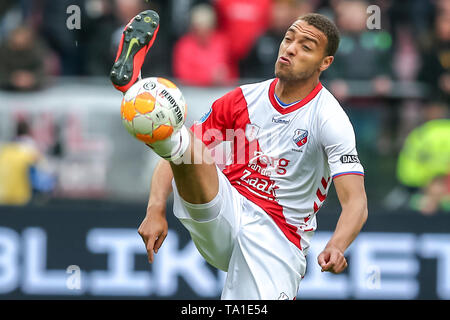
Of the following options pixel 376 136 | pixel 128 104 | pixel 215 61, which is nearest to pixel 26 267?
pixel 215 61

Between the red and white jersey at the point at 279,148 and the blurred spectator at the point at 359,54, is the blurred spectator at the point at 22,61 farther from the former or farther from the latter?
the red and white jersey at the point at 279,148

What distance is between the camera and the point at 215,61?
1024 centimetres

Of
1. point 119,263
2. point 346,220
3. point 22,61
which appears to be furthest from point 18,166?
point 346,220

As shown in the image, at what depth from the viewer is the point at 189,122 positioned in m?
9.62

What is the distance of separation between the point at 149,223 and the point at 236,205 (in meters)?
0.59

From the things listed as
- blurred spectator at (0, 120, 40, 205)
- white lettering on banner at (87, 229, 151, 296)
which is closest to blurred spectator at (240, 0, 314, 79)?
white lettering on banner at (87, 229, 151, 296)

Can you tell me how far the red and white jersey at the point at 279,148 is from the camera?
5.55m

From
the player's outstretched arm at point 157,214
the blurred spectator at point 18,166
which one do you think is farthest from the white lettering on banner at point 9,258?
the player's outstretched arm at point 157,214

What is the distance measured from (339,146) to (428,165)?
465 centimetres

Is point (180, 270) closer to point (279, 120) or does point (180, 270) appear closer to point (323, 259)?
point (279, 120)

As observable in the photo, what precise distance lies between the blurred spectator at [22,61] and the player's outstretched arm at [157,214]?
4625 millimetres

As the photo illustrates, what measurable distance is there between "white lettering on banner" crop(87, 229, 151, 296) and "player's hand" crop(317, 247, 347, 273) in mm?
4541

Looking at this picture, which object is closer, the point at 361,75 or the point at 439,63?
the point at 361,75

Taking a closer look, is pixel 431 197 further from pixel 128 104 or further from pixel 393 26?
pixel 128 104
